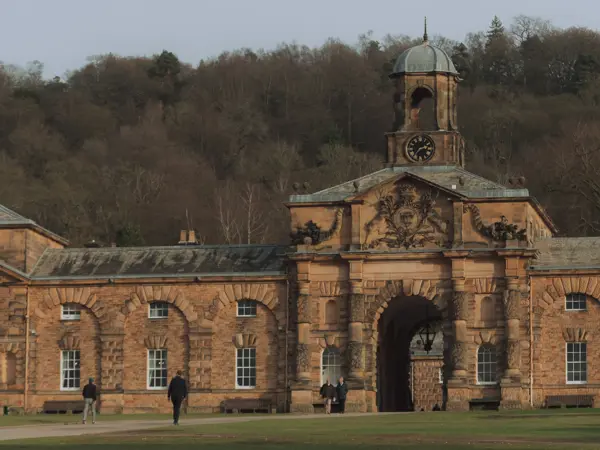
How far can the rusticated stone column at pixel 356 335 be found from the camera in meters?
68.6

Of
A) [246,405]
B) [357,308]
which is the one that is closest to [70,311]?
[246,405]

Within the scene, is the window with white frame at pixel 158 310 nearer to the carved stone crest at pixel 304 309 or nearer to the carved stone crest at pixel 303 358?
the carved stone crest at pixel 304 309

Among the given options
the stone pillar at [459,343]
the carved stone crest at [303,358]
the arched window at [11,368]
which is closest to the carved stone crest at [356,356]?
the carved stone crest at [303,358]

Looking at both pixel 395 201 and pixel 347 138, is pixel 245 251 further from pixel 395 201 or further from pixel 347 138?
pixel 347 138

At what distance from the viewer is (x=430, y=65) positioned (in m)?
72.9

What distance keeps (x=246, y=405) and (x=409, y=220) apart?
9888 millimetres

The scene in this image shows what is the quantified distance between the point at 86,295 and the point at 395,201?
13.6 meters

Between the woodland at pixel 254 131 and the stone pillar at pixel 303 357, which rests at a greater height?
the woodland at pixel 254 131

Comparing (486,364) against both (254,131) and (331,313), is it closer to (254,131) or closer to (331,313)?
(331,313)

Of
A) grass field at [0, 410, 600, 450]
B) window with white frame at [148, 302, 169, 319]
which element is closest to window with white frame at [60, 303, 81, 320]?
window with white frame at [148, 302, 169, 319]

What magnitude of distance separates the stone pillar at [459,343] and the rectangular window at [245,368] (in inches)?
325

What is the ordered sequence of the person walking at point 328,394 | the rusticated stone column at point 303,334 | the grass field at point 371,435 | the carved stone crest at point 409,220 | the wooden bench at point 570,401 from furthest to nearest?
the rusticated stone column at point 303,334 → the carved stone crest at point 409,220 → the wooden bench at point 570,401 → the person walking at point 328,394 → the grass field at point 371,435

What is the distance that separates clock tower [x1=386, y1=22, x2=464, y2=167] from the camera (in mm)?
72250

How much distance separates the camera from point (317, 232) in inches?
2744
